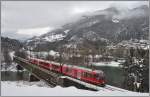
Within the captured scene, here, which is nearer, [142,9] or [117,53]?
[142,9]

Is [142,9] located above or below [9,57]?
above

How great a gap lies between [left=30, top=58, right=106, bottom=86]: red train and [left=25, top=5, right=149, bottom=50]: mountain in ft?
2.48

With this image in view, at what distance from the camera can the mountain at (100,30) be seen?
5383 millimetres

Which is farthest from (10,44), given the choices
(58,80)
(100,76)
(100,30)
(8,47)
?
(100,76)

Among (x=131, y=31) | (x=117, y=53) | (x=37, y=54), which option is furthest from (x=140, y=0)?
(x=37, y=54)

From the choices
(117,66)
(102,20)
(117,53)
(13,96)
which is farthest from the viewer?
(117,66)

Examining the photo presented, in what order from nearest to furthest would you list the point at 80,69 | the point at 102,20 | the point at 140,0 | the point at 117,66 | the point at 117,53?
the point at 140,0 → the point at 102,20 → the point at 117,53 → the point at 117,66 → the point at 80,69

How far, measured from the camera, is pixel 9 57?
18.5ft

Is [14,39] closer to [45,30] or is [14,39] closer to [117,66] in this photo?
[45,30]

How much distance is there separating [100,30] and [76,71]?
1.66m

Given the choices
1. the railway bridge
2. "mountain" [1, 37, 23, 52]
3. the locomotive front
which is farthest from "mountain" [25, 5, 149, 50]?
the locomotive front

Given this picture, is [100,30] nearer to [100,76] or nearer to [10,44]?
[10,44]

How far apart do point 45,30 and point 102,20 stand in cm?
125

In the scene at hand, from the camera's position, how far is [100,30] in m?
5.59
